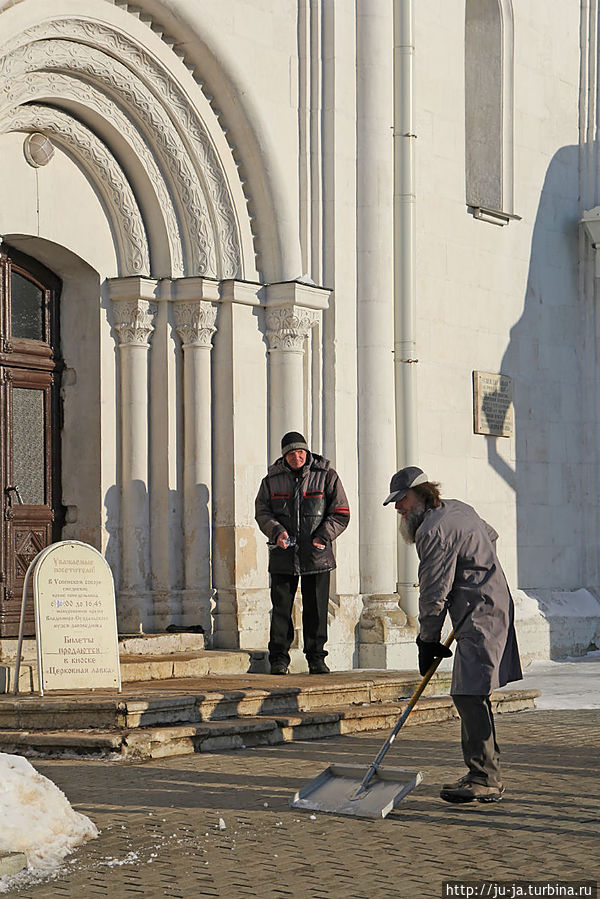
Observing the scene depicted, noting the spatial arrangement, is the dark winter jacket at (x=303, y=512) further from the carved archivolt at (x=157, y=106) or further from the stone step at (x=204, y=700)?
the carved archivolt at (x=157, y=106)

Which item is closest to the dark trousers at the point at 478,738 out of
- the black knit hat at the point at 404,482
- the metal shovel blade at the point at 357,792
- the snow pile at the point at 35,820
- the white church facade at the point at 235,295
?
the metal shovel blade at the point at 357,792

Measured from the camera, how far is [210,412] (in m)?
12.1

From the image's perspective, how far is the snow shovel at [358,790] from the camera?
6.16m

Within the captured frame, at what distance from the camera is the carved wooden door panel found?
36.9ft

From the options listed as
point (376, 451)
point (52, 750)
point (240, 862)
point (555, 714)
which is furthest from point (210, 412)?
point (240, 862)

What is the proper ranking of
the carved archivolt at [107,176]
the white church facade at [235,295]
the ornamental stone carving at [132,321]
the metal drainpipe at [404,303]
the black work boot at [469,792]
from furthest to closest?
the metal drainpipe at [404,303] → the ornamental stone carving at [132,321] → the white church facade at [235,295] → the carved archivolt at [107,176] → the black work boot at [469,792]

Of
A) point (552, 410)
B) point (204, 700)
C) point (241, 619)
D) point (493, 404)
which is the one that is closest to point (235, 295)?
point (241, 619)

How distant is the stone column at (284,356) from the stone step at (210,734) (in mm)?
3205

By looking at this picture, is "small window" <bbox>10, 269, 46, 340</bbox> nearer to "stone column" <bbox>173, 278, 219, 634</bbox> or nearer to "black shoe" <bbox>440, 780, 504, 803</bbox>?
"stone column" <bbox>173, 278, 219, 634</bbox>

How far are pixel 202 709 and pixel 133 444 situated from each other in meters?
3.50

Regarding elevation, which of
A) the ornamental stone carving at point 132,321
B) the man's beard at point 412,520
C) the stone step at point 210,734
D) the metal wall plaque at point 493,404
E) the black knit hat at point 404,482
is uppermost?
the ornamental stone carving at point 132,321

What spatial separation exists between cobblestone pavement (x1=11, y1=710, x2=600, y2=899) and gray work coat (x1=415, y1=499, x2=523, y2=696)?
1.89ft

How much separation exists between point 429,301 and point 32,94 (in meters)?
4.72

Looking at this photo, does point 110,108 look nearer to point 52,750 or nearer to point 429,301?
point 429,301
